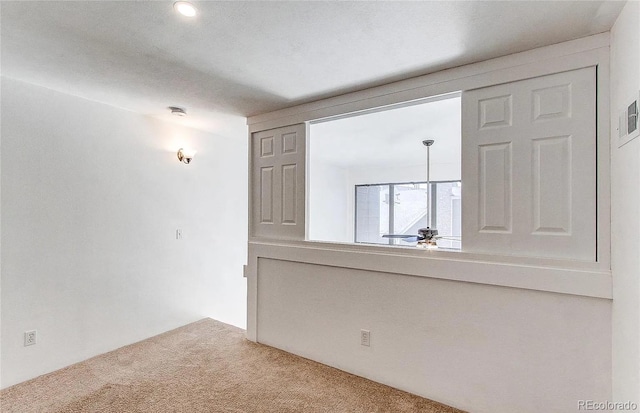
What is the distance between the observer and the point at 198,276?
3988mm

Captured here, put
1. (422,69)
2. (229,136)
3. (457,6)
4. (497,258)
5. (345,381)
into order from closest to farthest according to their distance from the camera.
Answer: (457,6), (497,258), (422,69), (345,381), (229,136)

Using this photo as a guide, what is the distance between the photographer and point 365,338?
255 centimetres

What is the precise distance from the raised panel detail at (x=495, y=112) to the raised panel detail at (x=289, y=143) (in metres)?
1.66

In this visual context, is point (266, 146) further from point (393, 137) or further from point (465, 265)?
point (465, 265)

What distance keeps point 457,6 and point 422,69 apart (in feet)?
2.29

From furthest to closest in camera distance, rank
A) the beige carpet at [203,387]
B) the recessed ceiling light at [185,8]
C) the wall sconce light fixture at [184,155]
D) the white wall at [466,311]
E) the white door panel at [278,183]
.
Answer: the wall sconce light fixture at [184,155], the white door panel at [278,183], the beige carpet at [203,387], the white wall at [466,311], the recessed ceiling light at [185,8]

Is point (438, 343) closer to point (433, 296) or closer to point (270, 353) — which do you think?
point (433, 296)

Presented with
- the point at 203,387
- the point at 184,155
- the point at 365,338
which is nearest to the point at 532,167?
the point at 365,338

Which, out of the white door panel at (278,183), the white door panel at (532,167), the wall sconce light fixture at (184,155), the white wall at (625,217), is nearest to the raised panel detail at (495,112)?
the white door panel at (532,167)

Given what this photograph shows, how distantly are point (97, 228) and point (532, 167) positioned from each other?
3.66m

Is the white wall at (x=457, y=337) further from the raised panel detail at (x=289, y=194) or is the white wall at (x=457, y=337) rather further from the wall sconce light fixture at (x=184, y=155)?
the wall sconce light fixture at (x=184, y=155)

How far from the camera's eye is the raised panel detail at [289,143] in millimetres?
3084

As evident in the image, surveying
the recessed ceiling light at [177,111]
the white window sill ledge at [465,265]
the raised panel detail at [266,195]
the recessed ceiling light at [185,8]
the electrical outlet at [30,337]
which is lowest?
the electrical outlet at [30,337]

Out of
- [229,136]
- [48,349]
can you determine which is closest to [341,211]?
[229,136]
